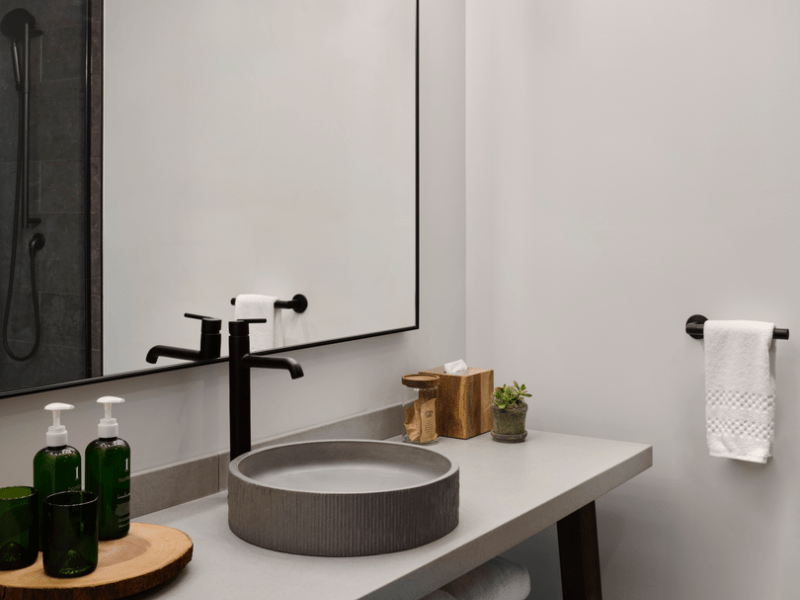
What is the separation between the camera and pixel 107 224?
3.88 feet

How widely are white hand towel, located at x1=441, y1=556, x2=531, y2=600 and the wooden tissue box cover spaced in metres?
0.33

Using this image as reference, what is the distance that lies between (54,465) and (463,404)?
39.2 inches

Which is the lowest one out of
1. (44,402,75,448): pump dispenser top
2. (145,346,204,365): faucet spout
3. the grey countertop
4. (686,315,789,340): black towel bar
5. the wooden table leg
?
the wooden table leg

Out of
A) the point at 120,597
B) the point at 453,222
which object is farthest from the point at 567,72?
the point at 120,597

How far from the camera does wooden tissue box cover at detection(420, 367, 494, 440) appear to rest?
69.7 inches

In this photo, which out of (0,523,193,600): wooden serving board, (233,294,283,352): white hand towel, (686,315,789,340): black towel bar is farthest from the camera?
(686,315,789,340): black towel bar

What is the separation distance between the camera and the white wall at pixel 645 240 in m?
1.63

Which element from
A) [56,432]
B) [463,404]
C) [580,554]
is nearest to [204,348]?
[56,432]

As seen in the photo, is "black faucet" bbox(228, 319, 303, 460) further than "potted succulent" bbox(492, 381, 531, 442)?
No

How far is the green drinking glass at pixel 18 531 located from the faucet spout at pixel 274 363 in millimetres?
411

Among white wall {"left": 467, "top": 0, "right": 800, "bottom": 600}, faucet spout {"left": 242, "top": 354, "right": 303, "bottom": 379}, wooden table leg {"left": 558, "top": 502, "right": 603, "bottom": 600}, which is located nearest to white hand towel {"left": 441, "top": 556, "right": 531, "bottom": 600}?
wooden table leg {"left": 558, "top": 502, "right": 603, "bottom": 600}

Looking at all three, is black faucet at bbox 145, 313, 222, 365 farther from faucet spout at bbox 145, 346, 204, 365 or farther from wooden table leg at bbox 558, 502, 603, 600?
wooden table leg at bbox 558, 502, 603, 600

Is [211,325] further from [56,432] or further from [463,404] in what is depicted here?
[463,404]

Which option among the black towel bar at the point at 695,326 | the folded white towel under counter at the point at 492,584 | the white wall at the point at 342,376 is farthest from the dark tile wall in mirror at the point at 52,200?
the black towel bar at the point at 695,326
